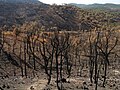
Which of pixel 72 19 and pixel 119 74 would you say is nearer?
pixel 119 74

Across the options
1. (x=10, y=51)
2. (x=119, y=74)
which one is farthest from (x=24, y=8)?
(x=119, y=74)

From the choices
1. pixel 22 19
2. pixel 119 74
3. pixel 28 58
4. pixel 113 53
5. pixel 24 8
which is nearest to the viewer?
pixel 119 74

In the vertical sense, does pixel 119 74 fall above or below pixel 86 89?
below

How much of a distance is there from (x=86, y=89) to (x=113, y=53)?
1888 inches

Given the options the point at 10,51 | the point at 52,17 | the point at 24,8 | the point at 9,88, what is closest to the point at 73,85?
the point at 9,88

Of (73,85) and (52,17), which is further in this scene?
(52,17)

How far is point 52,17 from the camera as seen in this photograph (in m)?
183

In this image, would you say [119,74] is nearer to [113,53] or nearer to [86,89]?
[113,53]

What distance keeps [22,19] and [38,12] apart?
20875 mm

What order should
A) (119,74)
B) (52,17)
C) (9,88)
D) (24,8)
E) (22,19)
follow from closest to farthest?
(9,88) < (119,74) < (22,19) < (52,17) < (24,8)

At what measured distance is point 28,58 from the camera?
9356 centimetres

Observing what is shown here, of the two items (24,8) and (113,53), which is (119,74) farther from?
(24,8)

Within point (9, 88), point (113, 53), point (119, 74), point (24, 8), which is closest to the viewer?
point (9, 88)

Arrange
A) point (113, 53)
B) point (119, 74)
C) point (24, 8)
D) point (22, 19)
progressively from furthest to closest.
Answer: point (24, 8)
point (22, 19)
point (113, 53)
point (119, 74)
